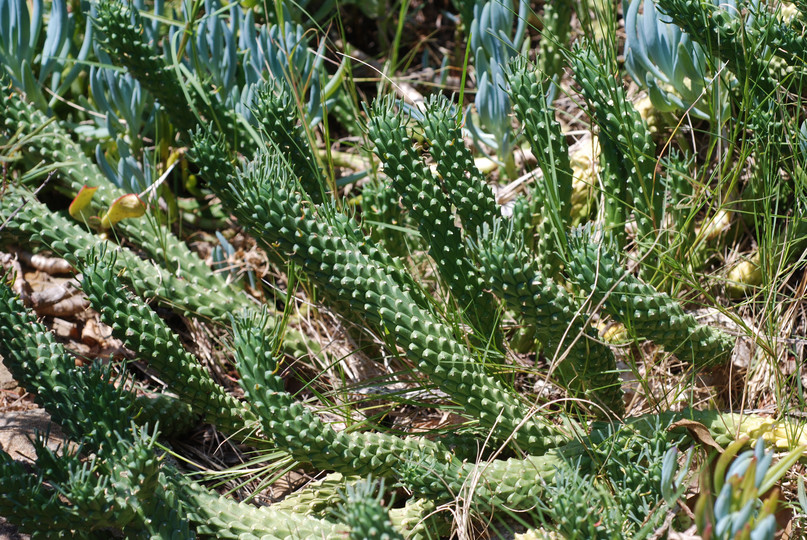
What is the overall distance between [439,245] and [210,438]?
0.89 metres

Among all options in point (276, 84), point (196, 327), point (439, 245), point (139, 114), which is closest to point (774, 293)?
point (439, 245)

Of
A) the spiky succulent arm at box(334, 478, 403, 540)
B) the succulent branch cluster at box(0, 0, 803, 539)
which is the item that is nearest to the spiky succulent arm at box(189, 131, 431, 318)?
the succulent branch cluster at box(0, 0, 803, 539)

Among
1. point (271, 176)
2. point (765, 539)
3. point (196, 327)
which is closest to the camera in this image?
point (765, 539)

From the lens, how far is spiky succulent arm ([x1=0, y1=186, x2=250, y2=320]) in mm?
1923

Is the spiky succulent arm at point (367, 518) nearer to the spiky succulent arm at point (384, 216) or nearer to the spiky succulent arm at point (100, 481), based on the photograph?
the spiky succulent arm at point (100, 481)

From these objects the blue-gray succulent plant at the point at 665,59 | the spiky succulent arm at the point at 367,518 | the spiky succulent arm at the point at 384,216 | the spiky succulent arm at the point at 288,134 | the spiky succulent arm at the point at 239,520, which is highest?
the blue-gray succulent plant at the point at 665,59

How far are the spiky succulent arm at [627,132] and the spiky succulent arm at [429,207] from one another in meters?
0.40

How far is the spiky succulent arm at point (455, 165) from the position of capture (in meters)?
1.63

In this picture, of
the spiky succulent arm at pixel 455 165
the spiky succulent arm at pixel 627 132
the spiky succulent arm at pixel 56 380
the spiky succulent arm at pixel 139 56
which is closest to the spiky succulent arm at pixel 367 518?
the spiky succulent arm at pixel 56 380

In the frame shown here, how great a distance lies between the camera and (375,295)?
1516 mm

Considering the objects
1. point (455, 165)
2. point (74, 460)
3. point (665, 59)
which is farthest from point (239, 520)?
point (665, 59)

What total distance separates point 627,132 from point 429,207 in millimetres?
526

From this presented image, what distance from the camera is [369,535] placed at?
1.07 metres

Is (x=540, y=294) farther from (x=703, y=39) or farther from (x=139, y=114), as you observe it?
(x=139, y=114)
